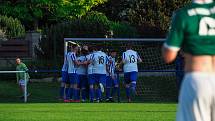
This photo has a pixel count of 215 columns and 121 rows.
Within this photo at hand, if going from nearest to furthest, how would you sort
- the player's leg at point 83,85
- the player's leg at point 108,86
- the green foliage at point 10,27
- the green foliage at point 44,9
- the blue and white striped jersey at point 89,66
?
1. the blue and white striped jersey at point 89,66
2. the player's leg at point 108,86
3. the player's leg at point 83,85
4. the green foliage at point 10,27
5. the green foliage at point 44,9

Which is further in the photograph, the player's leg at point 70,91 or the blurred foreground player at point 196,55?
the player's leg at point 70,91

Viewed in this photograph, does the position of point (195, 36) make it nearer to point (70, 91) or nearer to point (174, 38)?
point (174, 38)

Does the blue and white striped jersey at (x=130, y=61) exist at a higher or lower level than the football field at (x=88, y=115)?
higher

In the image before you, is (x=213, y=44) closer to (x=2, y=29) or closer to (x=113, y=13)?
(x=2, y=29)

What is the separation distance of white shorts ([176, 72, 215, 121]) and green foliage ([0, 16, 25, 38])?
4266cm

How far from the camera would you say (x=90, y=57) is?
26.5m

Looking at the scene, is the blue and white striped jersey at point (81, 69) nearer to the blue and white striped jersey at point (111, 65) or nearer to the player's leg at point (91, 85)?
the player's leg at point (91, 85)

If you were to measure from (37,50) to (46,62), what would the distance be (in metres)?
4.59

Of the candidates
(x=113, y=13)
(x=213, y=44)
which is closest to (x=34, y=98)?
(x=213, y=44)

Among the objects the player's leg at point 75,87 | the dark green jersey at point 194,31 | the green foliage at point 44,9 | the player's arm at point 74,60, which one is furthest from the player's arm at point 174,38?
the green foliage at point 44,9

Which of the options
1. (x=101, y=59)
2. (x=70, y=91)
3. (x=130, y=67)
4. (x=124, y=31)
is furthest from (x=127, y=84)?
(x=124, y=31)

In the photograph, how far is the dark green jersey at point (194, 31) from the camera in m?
7.31

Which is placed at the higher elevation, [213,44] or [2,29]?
[213,44]

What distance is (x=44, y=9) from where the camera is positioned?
180ft
